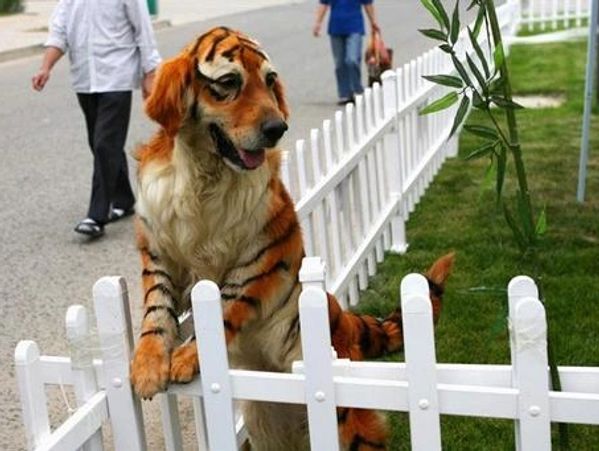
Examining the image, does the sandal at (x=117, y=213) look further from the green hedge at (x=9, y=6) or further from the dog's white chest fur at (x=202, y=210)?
the green hedge at (x=9, y=6)

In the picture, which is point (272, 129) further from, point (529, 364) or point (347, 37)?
point (347, 37)

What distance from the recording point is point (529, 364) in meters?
2.18

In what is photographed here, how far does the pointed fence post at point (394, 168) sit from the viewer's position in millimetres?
6125

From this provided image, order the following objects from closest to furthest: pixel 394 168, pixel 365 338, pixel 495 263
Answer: pixel 365 338 < pixel 495 263 < pixel 394 168

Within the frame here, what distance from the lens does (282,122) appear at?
107 inches

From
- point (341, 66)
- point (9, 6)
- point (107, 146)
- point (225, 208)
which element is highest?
point (225, 208)

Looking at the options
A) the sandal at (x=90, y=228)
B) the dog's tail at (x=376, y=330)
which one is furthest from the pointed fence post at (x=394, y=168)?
the dog's tail at (x=376, y=330)

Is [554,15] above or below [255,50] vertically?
below

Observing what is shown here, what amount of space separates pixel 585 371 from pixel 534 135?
289 inches

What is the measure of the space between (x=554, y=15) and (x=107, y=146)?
14428mm

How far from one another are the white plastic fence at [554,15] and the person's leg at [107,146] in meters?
13.6

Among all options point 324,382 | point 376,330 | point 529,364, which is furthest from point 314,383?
point 376,330

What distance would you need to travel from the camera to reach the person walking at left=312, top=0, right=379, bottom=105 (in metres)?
11.1

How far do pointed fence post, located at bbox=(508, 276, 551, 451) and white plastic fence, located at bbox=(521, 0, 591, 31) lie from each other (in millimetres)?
17496
